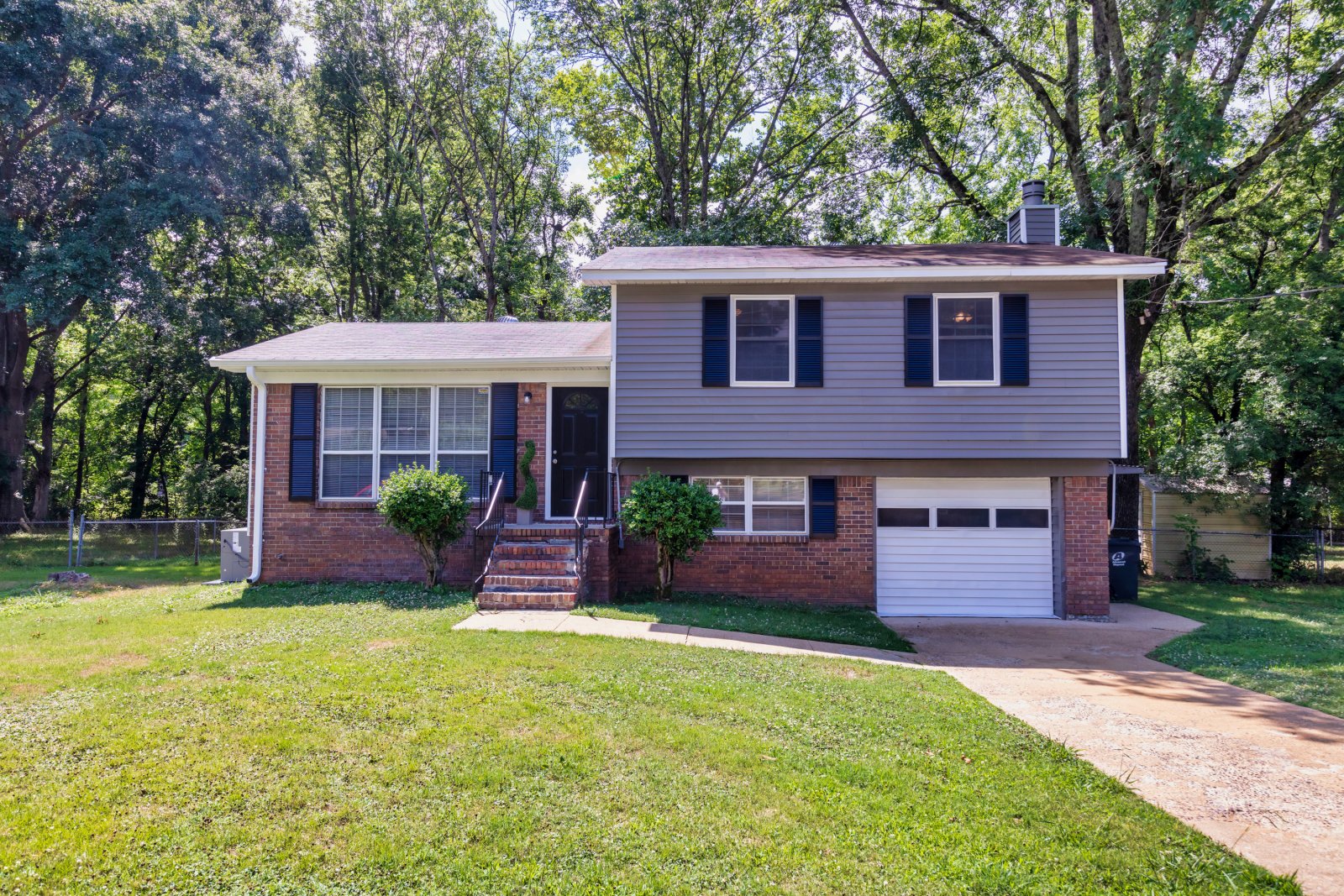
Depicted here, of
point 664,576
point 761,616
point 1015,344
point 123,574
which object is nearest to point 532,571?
point 664,576

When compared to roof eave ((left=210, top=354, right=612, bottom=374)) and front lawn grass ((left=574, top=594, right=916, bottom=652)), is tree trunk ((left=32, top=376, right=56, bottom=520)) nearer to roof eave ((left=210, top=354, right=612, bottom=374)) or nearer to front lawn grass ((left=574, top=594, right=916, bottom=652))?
roof eave ((left=210, top=354, right=612, bottom=374))

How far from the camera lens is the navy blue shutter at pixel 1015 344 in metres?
10.2

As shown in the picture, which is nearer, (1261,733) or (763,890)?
(763,890)

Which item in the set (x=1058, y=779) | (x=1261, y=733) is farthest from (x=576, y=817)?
(x=1261, y=733)

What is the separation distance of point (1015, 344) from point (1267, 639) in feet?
14.9

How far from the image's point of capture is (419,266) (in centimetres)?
2400

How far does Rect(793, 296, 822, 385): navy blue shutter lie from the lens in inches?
409

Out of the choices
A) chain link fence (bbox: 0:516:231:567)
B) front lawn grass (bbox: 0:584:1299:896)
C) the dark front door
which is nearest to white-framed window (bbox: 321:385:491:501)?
the dark front door

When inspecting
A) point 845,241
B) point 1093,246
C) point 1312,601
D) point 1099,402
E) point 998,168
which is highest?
point 998,168

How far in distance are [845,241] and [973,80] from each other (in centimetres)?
501

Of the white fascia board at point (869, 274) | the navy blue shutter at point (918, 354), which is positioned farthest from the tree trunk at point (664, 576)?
the navy blue shutter at point (918, 354)

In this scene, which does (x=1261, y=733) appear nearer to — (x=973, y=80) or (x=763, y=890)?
(x=763, y=890)

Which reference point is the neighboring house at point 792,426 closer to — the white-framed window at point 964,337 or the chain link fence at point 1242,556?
the white-framed window at point 964,337

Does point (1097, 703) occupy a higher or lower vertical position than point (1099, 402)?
lower
